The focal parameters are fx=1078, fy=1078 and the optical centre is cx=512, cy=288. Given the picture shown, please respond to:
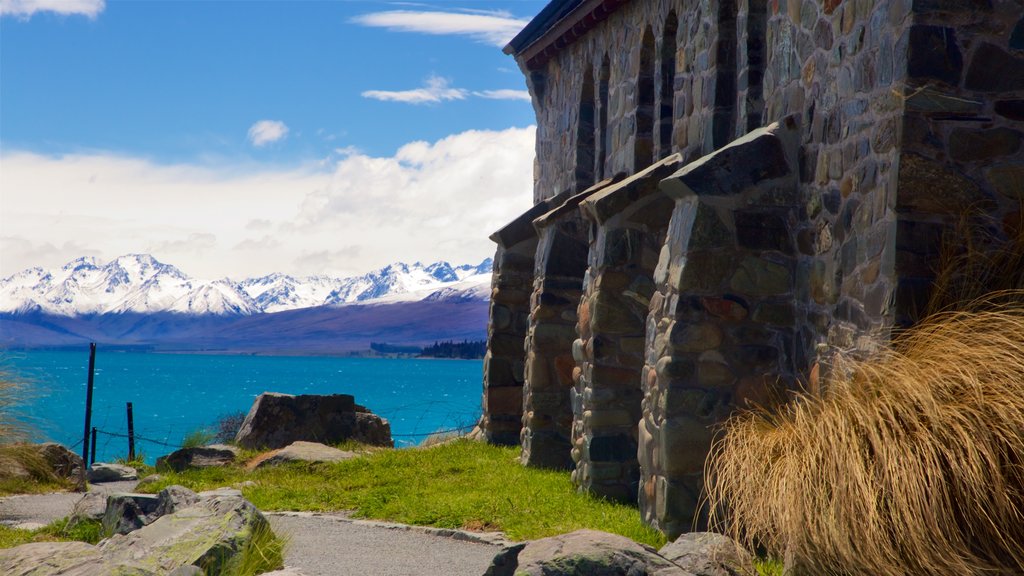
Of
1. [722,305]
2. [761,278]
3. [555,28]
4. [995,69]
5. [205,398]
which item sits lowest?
[205,398]

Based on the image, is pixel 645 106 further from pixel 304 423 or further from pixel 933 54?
pixel 304 423

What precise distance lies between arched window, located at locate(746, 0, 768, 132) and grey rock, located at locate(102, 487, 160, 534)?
557cm

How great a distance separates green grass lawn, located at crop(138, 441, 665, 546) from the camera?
861cm

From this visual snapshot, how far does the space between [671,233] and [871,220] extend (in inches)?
72.9

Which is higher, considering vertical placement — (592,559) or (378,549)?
(592,559)

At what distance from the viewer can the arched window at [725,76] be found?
31.4ft

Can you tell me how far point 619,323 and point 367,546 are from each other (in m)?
3.01

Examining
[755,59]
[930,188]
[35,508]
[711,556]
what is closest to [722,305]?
[930,188]

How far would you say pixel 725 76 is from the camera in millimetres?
9617

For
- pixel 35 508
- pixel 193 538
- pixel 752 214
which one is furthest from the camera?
pixel 35 508

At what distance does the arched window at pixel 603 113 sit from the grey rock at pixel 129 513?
7.37 m

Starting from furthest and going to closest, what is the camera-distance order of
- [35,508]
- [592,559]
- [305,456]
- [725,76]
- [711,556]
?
[305,456]
[35,508]
[725,76]
[711,556]
[592,559]

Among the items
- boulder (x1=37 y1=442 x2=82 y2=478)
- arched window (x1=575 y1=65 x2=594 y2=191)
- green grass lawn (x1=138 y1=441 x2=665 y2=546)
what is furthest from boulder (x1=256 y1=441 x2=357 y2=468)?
arched window (x1=575 y1=65 x2=594 y2=191)

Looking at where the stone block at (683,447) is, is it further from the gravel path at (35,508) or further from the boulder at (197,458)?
the boulder at (197,458)
